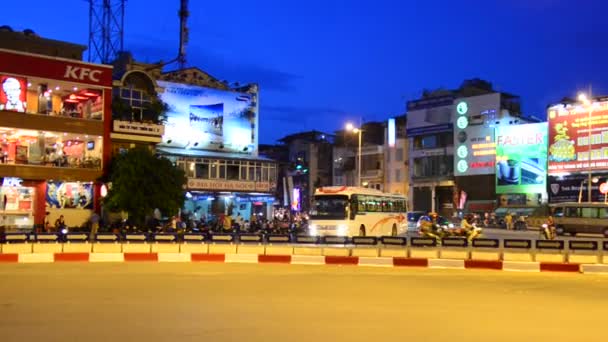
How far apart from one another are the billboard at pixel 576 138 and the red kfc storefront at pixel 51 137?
39713 mm

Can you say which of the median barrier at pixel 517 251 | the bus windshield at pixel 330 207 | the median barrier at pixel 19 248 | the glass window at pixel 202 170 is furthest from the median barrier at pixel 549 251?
the glass window at pixel 202 170

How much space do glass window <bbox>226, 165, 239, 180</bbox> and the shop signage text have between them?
47 cm

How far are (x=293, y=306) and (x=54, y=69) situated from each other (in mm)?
33874

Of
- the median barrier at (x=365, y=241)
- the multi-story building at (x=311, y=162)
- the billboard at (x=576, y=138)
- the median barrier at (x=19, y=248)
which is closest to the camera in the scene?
the median barrier at (x=19, y=248)

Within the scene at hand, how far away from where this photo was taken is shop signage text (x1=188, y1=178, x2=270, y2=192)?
52281mm

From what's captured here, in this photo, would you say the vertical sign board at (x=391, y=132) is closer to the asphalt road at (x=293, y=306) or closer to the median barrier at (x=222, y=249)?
the median barrier at (x=222, y=249)

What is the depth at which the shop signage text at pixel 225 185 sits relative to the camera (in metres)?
52.3

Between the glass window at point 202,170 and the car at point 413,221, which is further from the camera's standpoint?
the glass window at point 202,170

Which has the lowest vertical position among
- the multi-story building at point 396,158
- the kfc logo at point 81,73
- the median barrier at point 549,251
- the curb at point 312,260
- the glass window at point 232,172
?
the curb at point 312,260

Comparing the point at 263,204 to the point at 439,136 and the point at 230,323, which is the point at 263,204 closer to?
the point at 439,136

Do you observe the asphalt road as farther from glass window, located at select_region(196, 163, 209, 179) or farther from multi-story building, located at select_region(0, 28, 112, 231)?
glass window, located at select_region(196, 163, 209, 179)

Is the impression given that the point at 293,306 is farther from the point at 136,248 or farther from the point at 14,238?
the point at 14,238

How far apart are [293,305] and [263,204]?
151ft

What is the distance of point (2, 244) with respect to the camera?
Answer: 2494 centimetres
